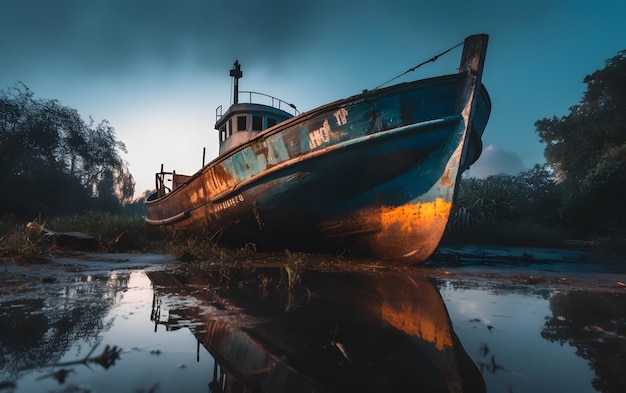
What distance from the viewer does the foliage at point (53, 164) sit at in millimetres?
20719

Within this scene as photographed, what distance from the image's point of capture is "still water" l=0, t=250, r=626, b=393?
46.9 inches

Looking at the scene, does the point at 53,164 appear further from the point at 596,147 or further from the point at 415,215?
the point at 596,147

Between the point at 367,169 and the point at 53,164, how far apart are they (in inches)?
1231

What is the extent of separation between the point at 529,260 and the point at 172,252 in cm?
682

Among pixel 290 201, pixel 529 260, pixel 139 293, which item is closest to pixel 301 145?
pixel 290 201

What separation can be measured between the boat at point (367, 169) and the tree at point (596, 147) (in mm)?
10835

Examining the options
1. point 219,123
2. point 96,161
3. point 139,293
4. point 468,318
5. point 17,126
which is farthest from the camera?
point 96,161

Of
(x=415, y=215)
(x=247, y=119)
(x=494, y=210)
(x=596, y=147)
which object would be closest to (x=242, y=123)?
(x=247, y=119)

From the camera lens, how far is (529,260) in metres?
A: 5.78

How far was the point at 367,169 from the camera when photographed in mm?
4754

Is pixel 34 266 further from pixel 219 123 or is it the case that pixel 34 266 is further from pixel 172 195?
pixel 219 123

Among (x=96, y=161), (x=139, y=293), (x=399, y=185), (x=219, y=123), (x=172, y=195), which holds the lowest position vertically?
(x=139, y=293)

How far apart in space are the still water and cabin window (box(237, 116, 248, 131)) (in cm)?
631

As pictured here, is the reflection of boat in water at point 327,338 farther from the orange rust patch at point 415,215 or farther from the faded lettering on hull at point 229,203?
the faded lettering on hull at point 229,203
